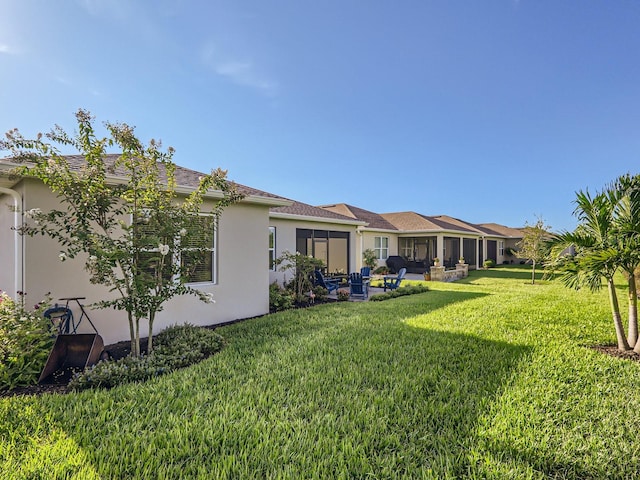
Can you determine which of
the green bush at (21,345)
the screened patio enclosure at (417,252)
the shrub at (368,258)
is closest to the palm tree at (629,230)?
the green bush at (21,345)

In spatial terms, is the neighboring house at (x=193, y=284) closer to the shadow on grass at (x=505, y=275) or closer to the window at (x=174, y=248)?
the window at (x=174, y=248)

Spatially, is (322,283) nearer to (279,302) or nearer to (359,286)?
(359,286)

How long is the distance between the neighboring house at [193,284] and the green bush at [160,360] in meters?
1.05

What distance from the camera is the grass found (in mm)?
2664

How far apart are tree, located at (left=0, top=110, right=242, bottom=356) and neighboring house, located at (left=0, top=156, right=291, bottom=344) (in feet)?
1.95

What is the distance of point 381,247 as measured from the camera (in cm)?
2459

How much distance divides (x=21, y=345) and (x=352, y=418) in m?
4.97

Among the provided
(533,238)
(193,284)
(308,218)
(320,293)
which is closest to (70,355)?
(193,284)

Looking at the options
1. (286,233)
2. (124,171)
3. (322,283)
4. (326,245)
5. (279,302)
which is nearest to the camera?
(124,171)

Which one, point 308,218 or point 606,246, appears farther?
point 308,218

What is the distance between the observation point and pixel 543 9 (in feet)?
32.1

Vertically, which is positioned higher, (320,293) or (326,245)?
(326,245)

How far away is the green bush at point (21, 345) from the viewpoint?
14.3ft

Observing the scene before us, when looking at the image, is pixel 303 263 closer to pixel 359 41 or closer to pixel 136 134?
pixel 136 134
